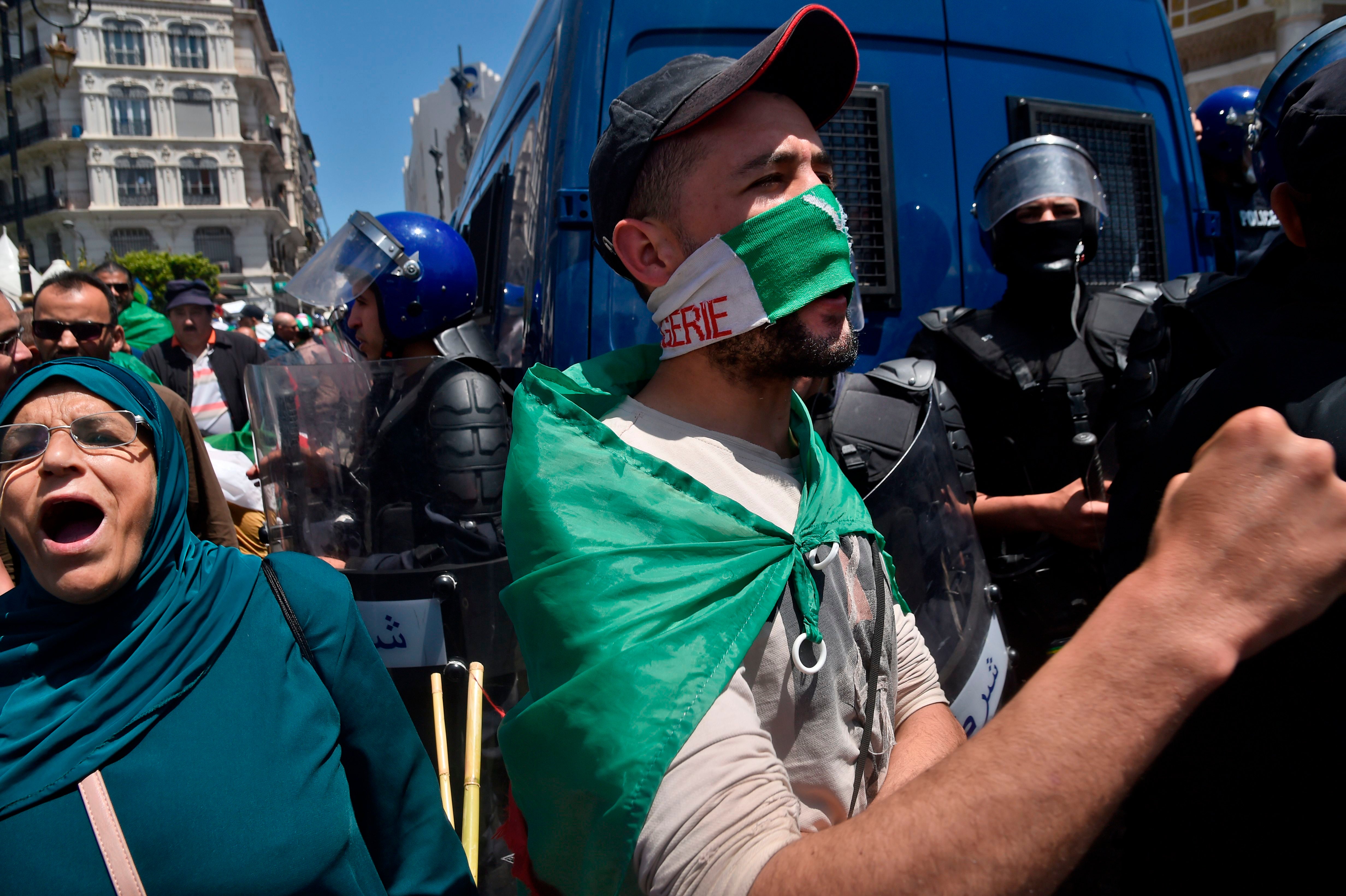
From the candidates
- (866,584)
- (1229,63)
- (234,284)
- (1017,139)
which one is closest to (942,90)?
(1017,139)

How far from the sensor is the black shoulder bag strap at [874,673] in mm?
1210

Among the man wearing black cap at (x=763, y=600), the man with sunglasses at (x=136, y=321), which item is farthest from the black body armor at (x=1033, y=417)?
the man with sunglasses at (x=136, y=321)

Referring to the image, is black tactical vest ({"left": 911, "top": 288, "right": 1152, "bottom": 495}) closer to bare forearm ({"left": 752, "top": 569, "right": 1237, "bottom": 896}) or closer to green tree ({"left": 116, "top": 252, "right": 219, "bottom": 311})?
bare forearm ({"left": 752, "top": 569, "right": 1237, "bottom": 896})

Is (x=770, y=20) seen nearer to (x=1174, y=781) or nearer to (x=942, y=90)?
(x=942, y=90)

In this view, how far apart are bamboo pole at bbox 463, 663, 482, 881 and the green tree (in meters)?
44.2

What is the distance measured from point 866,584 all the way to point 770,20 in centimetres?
218

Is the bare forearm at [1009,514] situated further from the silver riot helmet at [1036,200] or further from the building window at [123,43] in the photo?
the building window at [123,43]

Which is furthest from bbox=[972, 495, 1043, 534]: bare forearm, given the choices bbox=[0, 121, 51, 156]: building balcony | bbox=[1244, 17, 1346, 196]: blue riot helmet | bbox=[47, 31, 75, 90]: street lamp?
bbox=[0, 121, 51, 156]: building balcony

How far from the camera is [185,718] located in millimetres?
1517

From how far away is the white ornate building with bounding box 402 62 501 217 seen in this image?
9539mm

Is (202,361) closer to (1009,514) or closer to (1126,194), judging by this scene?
(1009,514)

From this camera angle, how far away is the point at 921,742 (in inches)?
52.6

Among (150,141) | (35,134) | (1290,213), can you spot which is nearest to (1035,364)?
(1290,213)

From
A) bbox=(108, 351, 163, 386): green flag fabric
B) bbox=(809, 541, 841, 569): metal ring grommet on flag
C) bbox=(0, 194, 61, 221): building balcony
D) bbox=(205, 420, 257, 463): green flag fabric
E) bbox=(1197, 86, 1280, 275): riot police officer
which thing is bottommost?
bbox=(809, 541, 841, 569): metal ring grommet on flag
